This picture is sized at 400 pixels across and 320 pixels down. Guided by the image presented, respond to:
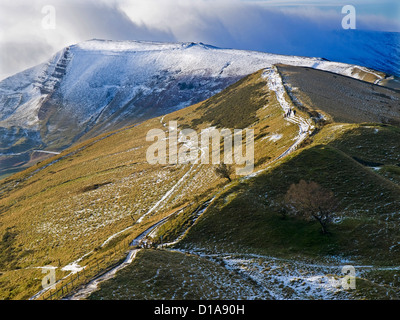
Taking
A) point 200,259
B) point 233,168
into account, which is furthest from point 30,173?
point 200,259

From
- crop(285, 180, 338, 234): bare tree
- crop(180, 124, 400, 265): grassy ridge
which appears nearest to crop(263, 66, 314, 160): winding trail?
crop(180, 124, 400, 265): grassy ridge

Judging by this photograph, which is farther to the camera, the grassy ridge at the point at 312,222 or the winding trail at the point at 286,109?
the winding trail at the point at 286,109

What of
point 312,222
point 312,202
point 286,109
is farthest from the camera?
point 286,109

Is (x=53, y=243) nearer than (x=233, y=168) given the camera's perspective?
Yes

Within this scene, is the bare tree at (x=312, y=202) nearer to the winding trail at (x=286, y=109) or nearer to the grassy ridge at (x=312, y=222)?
the grassy ridge at (x=312, y=222)

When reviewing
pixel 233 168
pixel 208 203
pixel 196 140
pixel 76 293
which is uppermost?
pixel 196 140

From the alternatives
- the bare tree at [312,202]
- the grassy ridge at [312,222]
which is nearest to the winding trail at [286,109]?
the grassy ridge at [312,222]

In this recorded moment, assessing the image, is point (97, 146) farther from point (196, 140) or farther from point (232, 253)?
point (232, 253)

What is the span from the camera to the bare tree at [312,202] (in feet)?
131

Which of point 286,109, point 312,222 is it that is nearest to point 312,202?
point 312,222

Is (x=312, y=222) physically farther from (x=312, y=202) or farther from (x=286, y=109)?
(x=286, y=109)

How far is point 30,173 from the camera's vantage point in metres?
135

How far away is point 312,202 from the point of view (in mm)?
40375
